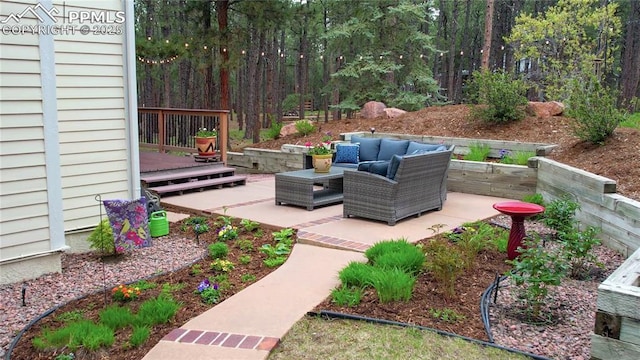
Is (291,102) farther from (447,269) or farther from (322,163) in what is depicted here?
(447,269)

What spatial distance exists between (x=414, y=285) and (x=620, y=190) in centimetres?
299

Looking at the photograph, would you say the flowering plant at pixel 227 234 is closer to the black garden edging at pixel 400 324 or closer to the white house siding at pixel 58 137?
the white house siding at pixel 58 137

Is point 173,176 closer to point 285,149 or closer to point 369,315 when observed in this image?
point 285,149

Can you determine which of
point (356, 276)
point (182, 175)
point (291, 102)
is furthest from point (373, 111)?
point (291, 102)

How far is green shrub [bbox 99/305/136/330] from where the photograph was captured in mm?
3119

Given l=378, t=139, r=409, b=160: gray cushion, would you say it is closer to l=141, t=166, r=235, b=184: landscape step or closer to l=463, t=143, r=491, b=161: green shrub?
l=463, t=143, r=491, b=161: green shrub

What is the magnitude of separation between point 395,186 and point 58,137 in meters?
3.29

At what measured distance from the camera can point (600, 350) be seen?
8.13 feet

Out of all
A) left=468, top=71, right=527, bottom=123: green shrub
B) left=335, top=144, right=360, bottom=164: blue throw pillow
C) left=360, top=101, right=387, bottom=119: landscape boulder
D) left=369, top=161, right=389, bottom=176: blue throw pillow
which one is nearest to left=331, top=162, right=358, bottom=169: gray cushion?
left=335, top=144, right=360, bottom=164: blue throw pillow

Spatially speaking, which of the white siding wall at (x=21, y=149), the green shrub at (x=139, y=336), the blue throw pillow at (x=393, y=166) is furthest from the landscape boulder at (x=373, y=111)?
the green shrub at (x=139, y=336)

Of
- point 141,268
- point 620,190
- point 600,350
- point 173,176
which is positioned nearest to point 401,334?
point 600,350

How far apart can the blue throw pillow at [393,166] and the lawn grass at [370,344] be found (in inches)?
101

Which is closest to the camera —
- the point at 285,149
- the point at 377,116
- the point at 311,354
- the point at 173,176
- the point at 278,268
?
the point at 311,354

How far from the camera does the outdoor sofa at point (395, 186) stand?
17.9 ft
